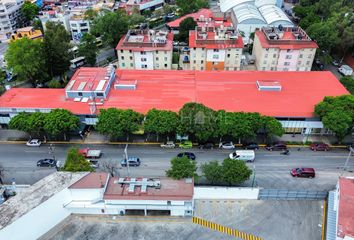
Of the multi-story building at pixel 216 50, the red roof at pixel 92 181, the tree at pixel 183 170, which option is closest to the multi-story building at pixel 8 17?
the multi-story building at pixel 216 50

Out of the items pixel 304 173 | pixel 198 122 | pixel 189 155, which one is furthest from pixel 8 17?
pixel 304 173

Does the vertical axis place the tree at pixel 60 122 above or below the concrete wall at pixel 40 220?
above

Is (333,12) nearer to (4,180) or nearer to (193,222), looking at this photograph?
(193,222)

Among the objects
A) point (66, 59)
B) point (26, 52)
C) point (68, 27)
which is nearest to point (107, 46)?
point (68, 27)

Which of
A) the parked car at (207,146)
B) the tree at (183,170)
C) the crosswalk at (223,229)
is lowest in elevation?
the crosswalk at (223,229)

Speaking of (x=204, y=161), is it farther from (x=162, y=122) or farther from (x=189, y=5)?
(x=189, y=5)

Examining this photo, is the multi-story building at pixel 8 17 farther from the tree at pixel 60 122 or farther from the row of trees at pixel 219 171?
the row of trees at pixel 219 171
